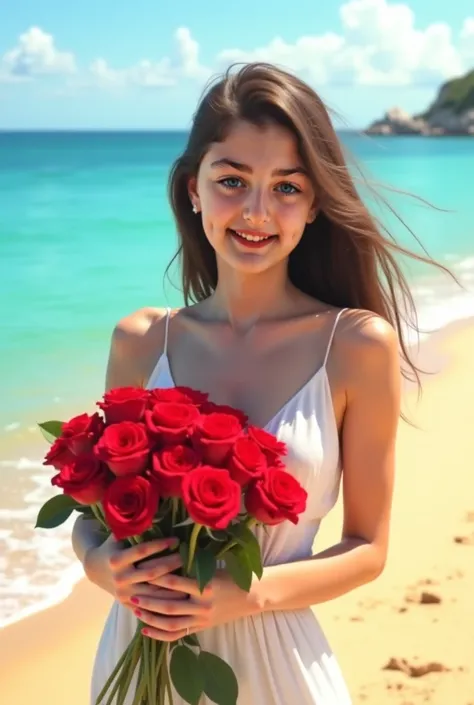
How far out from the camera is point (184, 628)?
221cm

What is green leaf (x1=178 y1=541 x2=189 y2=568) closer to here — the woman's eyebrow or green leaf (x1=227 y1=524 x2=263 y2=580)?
green leaf (x1=227 y1=524 x2=263 y2=580)

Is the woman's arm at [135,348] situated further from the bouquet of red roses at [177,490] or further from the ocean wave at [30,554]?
the ocean wave at [30,554]

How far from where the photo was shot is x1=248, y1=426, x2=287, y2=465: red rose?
218 centimetres

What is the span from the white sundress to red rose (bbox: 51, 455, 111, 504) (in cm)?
55

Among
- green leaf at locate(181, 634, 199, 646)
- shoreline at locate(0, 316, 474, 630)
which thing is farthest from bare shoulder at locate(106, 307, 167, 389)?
shoreline at locate(0, 316, 474, 630)

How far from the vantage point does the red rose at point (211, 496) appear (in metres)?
1.95

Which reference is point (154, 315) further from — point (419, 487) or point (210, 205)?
point (419, 487)

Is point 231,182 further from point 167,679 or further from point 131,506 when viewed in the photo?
point 167,679

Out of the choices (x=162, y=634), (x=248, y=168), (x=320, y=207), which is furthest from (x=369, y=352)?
(x=162, y=634)

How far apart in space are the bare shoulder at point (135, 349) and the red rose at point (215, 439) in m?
0.81

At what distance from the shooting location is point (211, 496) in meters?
1.97

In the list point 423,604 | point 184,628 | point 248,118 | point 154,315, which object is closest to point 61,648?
point 423,604

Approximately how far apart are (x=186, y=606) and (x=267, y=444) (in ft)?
1.34

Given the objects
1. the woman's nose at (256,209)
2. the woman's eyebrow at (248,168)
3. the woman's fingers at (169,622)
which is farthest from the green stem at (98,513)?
the woman's eyebrow at (248,168)
